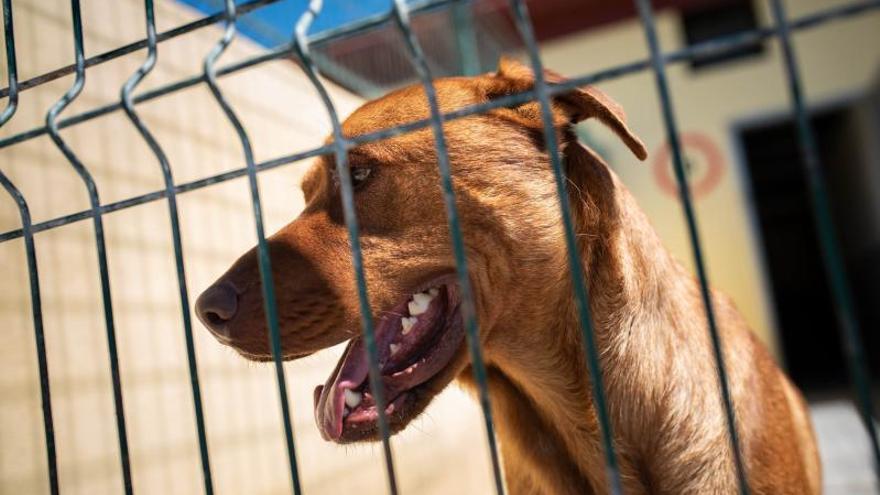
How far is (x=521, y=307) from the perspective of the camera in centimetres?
171

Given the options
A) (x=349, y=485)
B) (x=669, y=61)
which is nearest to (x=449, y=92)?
(x=669, y=61)

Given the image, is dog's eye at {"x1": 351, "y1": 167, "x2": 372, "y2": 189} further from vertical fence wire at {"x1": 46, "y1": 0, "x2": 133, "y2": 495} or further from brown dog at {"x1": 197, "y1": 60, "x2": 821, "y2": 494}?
vertical fence wire at {"x1": 46, "y1": 0, "x2": 133, "y2": 495}

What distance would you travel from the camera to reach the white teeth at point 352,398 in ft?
5.28

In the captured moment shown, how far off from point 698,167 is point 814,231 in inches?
138

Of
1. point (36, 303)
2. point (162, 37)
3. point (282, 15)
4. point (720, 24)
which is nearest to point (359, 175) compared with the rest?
point (162, 37)

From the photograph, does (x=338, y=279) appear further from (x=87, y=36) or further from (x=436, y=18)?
(x=436, y=18)

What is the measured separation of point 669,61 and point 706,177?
774 centimetres

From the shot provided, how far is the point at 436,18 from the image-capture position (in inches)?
191

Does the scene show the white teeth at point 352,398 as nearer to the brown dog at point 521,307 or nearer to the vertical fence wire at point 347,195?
the brown dog at point 521,307

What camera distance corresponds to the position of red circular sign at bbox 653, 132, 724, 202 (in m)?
8.00

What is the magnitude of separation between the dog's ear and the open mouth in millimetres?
513

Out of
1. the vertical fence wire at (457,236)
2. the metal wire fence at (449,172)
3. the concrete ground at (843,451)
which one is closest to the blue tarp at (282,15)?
the metal wire fence at (449,172)

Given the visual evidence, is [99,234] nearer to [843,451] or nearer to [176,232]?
[176,232]

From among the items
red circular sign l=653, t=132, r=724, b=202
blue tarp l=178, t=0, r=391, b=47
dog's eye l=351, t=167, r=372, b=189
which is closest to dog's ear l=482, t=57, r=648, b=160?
dog's eye l=351, t=167, r=372, b=189
